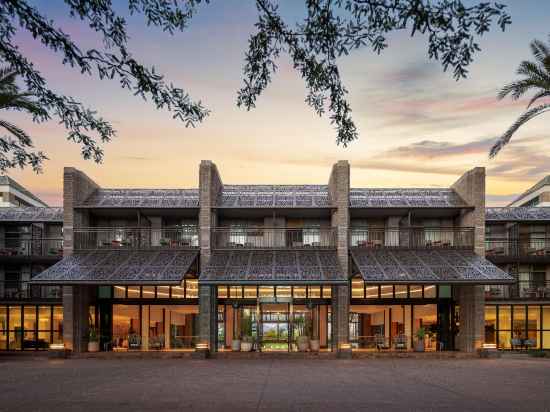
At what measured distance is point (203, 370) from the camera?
74.8ft

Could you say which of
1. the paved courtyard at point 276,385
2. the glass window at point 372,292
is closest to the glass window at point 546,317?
the paved courtyard at point 276,385

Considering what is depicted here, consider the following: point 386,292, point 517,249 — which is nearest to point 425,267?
point 386,292

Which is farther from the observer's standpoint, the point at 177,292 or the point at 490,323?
the point at 490,323

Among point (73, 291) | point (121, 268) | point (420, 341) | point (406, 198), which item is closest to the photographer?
point (121, 268)

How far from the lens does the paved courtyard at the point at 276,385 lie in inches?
566

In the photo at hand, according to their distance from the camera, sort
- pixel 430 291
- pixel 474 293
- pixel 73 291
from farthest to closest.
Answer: pixel 430 291 → pixel 73 291 → pixel 474 293

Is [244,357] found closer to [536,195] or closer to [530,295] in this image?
[530,295]

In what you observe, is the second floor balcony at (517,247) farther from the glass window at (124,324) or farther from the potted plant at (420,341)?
the glass window at (124,324)

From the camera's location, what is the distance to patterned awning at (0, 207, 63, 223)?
34.5 m

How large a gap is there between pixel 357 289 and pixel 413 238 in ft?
12.8

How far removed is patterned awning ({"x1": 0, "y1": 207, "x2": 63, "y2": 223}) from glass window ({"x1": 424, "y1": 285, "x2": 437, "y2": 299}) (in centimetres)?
2006

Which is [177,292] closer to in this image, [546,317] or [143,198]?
[143,198]

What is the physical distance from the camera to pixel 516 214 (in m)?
35.3

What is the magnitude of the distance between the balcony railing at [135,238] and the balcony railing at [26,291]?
12.8ft
